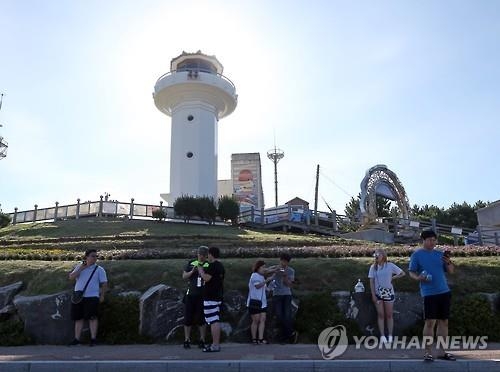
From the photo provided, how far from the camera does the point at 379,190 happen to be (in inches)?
1237

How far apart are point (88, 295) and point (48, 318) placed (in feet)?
3.93

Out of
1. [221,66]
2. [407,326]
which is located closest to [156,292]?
[407,326]

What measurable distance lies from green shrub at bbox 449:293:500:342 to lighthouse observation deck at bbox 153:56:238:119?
31872 millimetres

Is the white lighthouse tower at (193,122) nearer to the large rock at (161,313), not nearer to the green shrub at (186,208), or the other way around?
the green shrub at (186,208)

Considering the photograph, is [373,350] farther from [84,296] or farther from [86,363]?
[84,296]

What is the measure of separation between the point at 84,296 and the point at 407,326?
582 centimetres

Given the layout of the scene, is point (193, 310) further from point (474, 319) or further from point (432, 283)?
point (474, 319)

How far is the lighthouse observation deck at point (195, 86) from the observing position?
39.1 meters

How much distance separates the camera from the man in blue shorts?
7.04m

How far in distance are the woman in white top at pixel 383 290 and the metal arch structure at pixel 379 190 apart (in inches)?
793

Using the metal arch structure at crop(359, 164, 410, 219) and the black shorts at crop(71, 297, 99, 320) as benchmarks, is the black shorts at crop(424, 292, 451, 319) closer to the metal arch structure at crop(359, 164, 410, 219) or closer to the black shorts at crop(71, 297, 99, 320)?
the black shorts at crop(71, 297, 99, 320)

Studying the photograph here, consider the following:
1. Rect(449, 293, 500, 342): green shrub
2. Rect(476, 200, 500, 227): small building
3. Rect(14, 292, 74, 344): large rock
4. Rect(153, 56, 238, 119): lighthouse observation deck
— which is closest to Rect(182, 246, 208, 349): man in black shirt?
Rect(14, 292, 74, 344): large rock

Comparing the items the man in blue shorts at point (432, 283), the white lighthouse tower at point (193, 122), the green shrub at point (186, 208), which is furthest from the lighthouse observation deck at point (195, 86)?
the man in blue shorts at point (432, 283)

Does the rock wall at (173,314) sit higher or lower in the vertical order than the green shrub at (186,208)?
lower
